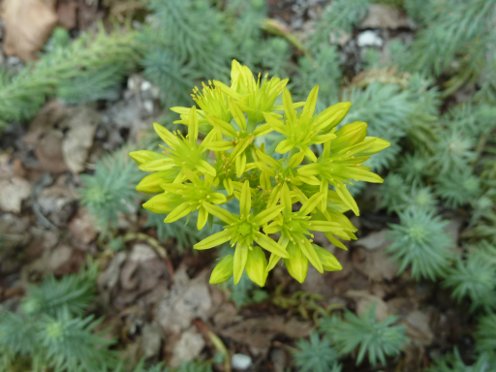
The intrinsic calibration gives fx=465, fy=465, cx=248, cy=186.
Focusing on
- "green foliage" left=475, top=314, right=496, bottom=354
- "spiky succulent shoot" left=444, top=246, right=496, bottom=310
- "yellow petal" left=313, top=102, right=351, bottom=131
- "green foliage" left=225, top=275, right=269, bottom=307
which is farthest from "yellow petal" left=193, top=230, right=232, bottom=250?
"green foliage" left=475, top=314, right=496, bottom=354

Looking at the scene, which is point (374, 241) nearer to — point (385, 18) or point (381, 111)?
point (381, 111)

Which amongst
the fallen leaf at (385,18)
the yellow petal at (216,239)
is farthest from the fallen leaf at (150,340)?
the fallen leaf at (385,18)

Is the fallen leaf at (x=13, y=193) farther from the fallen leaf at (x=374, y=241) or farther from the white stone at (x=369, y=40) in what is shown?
the white stone at (x=369, y=40)

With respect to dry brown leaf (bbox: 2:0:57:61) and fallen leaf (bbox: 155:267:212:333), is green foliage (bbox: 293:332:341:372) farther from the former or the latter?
dry brown leaf (bbox: 2:0:57:61)

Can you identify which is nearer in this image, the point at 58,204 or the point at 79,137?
the point at 58,204

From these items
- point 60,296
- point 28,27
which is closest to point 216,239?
point 60,296

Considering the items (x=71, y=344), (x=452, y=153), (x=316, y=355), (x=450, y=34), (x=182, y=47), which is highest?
(x=450, y=34)

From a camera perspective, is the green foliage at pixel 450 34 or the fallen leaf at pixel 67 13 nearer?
the green foliage at pixel 450 34
